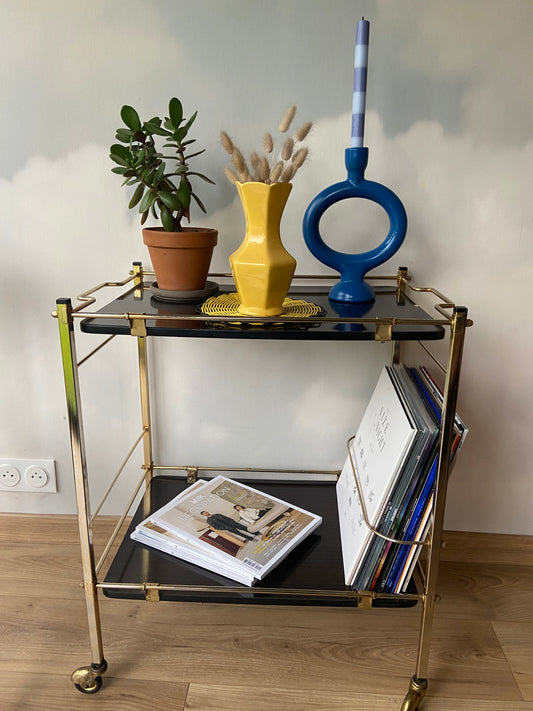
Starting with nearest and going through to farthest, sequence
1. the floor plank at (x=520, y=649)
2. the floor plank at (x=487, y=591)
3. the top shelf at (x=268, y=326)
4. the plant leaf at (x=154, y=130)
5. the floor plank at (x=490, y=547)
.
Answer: the top shelf at (x=268, y=326), the plant leaf at (x=154, y=130), the floor plank at (x=520, y=649), the floor plank at (x=487, y=591), the floor plank at (x=490, y=547)

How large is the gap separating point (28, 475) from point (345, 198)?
1071 mm

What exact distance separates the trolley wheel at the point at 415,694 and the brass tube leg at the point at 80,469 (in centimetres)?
59

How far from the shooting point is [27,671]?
1.13 meters

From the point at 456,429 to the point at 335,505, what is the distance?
432 millimetres

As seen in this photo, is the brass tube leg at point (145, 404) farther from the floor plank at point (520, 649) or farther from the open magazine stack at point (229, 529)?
the floor plank at point (520, 649)

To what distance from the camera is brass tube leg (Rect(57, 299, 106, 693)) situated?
926mm

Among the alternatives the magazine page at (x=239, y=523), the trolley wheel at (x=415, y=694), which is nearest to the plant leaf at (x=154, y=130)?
the magazine page at (x=239, y=523)

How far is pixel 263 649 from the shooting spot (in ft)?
3.94

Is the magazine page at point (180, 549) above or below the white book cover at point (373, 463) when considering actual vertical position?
below

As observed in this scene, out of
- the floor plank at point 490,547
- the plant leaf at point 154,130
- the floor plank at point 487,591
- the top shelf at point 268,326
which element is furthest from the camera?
the floor plank at point 490,547

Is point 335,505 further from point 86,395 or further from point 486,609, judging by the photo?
point 86,395

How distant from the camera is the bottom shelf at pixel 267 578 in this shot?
1043 mm

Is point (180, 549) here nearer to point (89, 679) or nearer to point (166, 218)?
point (89, 679)

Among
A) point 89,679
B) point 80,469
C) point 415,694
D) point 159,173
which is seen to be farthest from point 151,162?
point 415,694
